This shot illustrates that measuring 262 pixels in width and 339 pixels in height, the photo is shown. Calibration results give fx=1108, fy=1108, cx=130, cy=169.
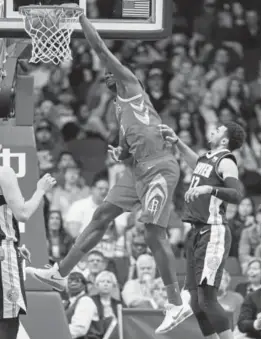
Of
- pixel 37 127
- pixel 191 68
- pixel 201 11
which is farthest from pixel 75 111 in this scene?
pixel 201 11

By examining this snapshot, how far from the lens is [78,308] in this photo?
37.2 ft

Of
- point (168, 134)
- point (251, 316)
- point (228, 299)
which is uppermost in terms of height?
point (168, 134)

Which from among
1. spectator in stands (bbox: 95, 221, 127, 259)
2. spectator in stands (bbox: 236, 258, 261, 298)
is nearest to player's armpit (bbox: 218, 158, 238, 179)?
spectator in stands (bbox: 236, 258, 261, 298)

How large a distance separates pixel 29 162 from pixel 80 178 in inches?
206

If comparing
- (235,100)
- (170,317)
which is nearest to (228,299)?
(170,317)

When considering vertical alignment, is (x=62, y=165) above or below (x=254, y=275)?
above

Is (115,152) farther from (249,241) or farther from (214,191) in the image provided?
(249,241)

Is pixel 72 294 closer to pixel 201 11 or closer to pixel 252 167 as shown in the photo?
pixel 252 167

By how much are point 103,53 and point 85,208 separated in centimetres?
536

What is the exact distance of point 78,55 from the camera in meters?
18.3

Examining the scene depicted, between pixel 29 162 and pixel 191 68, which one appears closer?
pixel 29 162

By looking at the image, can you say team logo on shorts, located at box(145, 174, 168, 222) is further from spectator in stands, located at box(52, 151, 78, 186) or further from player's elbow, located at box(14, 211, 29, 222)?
spectator in stands, located at box(52, 151, 78, 186)

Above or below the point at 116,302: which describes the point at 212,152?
above

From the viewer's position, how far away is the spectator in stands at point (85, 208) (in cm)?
1423
